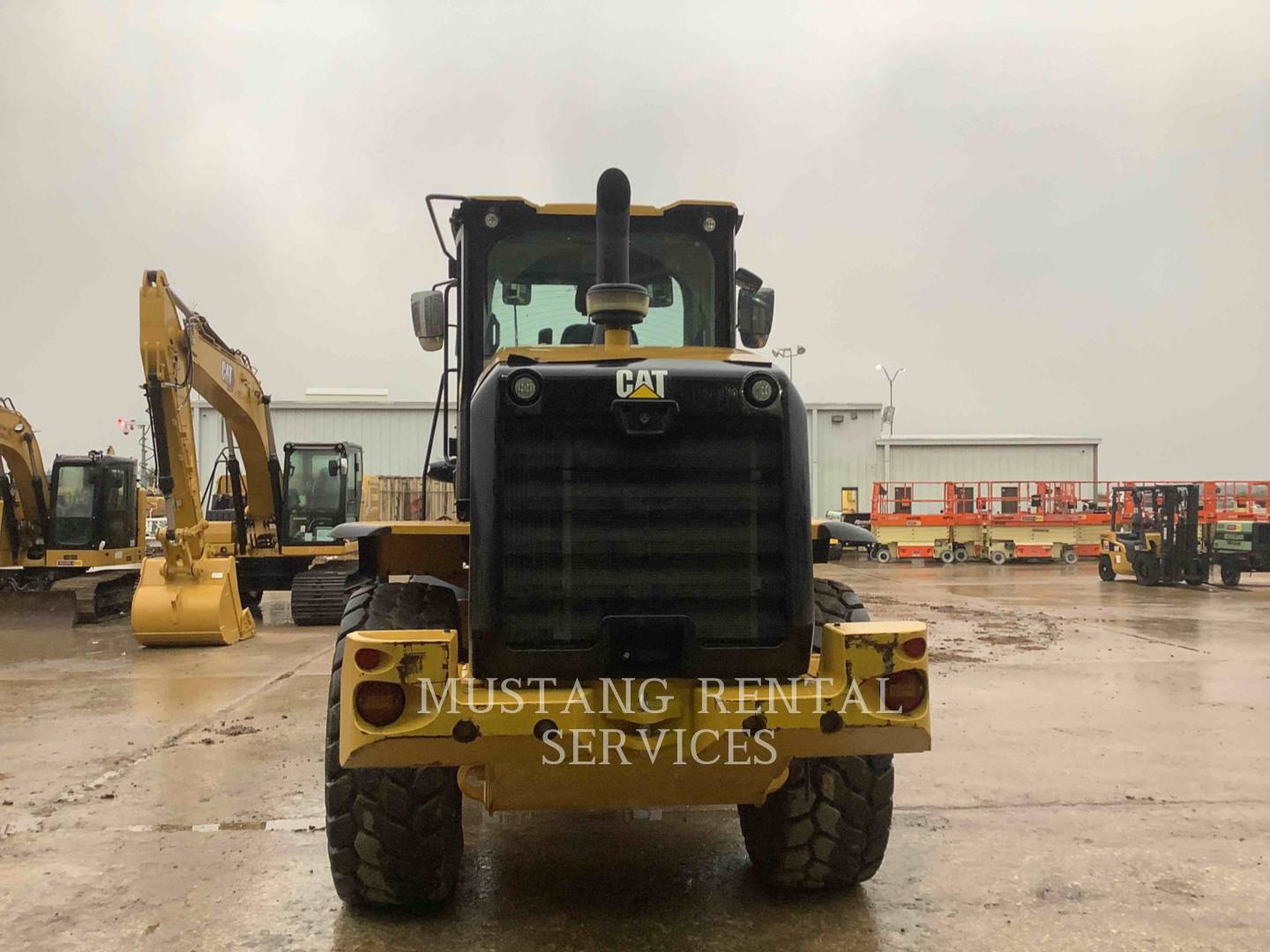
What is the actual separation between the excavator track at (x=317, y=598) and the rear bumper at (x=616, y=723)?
11131mm

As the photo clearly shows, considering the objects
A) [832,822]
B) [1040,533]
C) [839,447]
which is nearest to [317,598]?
[832,822]

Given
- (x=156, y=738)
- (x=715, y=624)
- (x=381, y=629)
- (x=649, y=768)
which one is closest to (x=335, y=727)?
(x=381, y=629)

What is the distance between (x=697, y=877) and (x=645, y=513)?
165cm

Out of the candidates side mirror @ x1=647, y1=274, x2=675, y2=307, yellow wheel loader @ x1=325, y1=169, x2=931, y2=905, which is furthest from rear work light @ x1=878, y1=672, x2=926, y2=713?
side mirror @ x1=647, y1=274, x2=675, y2=307

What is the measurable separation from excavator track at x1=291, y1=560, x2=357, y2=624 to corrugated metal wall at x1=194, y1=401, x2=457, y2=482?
847 inches

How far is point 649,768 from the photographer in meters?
3.34

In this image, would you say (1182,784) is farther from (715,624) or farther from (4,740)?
(4,740)

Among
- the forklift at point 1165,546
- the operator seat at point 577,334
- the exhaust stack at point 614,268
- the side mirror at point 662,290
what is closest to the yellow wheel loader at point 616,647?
the exhaust stack at point 614,268

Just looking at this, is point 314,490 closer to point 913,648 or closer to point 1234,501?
point 913,648

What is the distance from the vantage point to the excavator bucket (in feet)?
38.3

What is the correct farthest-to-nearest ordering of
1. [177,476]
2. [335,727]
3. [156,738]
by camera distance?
1. [177,476]
2. [156,738]
3. [335,727]

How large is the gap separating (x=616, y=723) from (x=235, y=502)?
1253 cm

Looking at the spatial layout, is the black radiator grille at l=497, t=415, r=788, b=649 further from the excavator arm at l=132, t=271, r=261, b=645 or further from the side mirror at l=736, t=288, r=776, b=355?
the excavator arm at l=132, t=271, r=261, b=645

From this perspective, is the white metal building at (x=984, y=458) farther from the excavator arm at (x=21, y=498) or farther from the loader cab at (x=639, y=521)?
the loader cab at (x=639, y=521)
